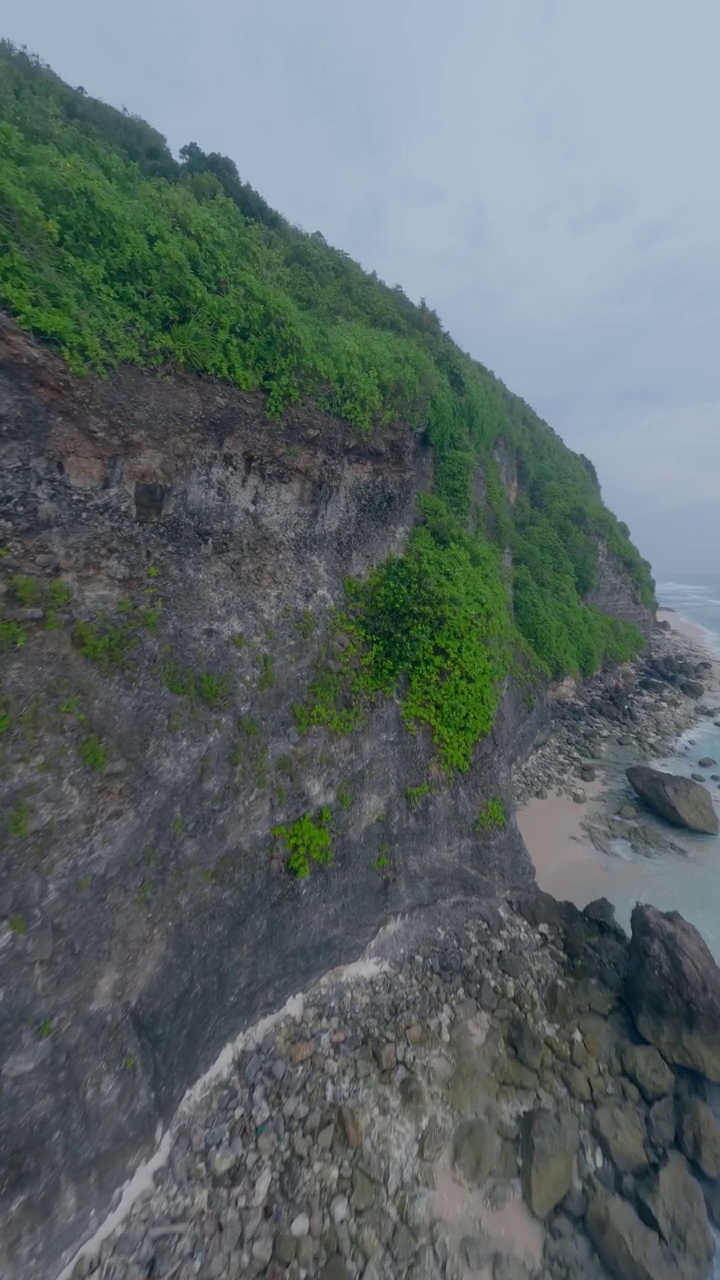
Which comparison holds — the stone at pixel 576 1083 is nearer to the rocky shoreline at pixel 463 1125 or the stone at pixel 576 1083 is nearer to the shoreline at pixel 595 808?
the rocky shoreline at pixel 463 1125

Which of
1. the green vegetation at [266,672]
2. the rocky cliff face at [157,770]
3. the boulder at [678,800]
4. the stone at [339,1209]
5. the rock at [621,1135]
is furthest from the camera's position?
the boulder at [678,800]

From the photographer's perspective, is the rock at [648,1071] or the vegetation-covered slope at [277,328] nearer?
the vegetation-covered slope at [277,328]

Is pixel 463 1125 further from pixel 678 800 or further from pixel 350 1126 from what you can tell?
pixel 678 800

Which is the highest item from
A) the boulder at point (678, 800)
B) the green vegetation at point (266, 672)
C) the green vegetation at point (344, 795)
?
the green vegetation at point (266, 672)

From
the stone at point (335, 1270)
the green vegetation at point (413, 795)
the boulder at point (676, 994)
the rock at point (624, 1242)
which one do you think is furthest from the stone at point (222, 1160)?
the boulder at point (676, 994)

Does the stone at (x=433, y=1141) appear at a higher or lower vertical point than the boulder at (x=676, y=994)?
lower

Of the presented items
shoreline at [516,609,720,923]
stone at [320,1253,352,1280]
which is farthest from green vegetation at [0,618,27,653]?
shoreline at [516,609,720,923]

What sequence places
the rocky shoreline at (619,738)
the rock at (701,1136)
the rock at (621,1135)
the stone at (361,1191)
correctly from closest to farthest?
the stone at (361,1191)
the rock at (701,1136)
the rock at (621,1135)
the rocky shoreline at (619,738)
